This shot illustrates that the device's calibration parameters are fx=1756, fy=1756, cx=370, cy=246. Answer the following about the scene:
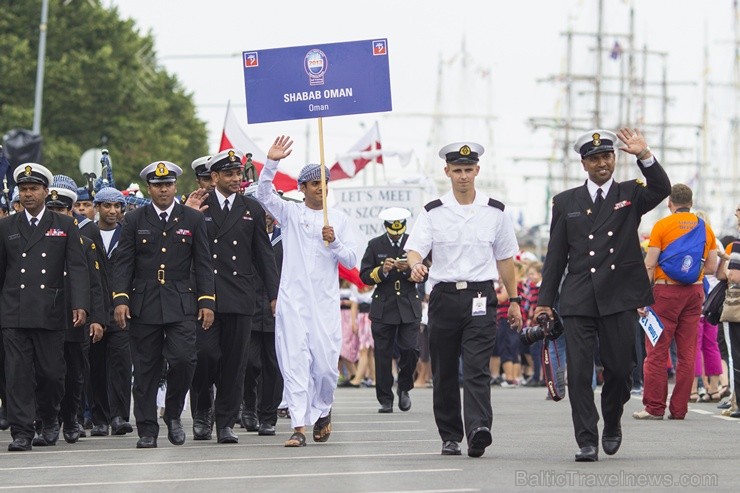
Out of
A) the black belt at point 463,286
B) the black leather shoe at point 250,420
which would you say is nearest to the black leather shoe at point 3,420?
the black leather shoe at point 250,420

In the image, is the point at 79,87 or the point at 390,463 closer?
the point at 390,463

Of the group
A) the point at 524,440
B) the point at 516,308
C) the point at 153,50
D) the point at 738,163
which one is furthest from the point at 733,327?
the point at 738,163

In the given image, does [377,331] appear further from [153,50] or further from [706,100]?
[706,100]

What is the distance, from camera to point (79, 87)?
54.6 m

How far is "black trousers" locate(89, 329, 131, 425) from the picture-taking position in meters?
16.3

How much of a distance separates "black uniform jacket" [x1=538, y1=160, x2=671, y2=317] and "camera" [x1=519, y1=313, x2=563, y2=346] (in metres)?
0.12

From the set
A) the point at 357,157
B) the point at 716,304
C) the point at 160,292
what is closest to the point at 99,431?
the point at 160,292

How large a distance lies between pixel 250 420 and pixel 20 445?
2.99 m

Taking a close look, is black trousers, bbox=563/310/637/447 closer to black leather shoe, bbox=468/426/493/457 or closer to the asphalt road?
the asphalt road

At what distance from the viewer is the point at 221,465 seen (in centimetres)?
1195

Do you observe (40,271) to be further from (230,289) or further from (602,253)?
(602,253)

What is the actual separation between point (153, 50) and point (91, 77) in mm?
15901

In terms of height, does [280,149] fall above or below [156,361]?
above

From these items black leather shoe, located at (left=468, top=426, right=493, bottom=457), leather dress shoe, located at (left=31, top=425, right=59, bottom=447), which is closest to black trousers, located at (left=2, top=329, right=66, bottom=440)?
leather dress shoe, located at (left=31, top=425, right=59, bottom=447)
